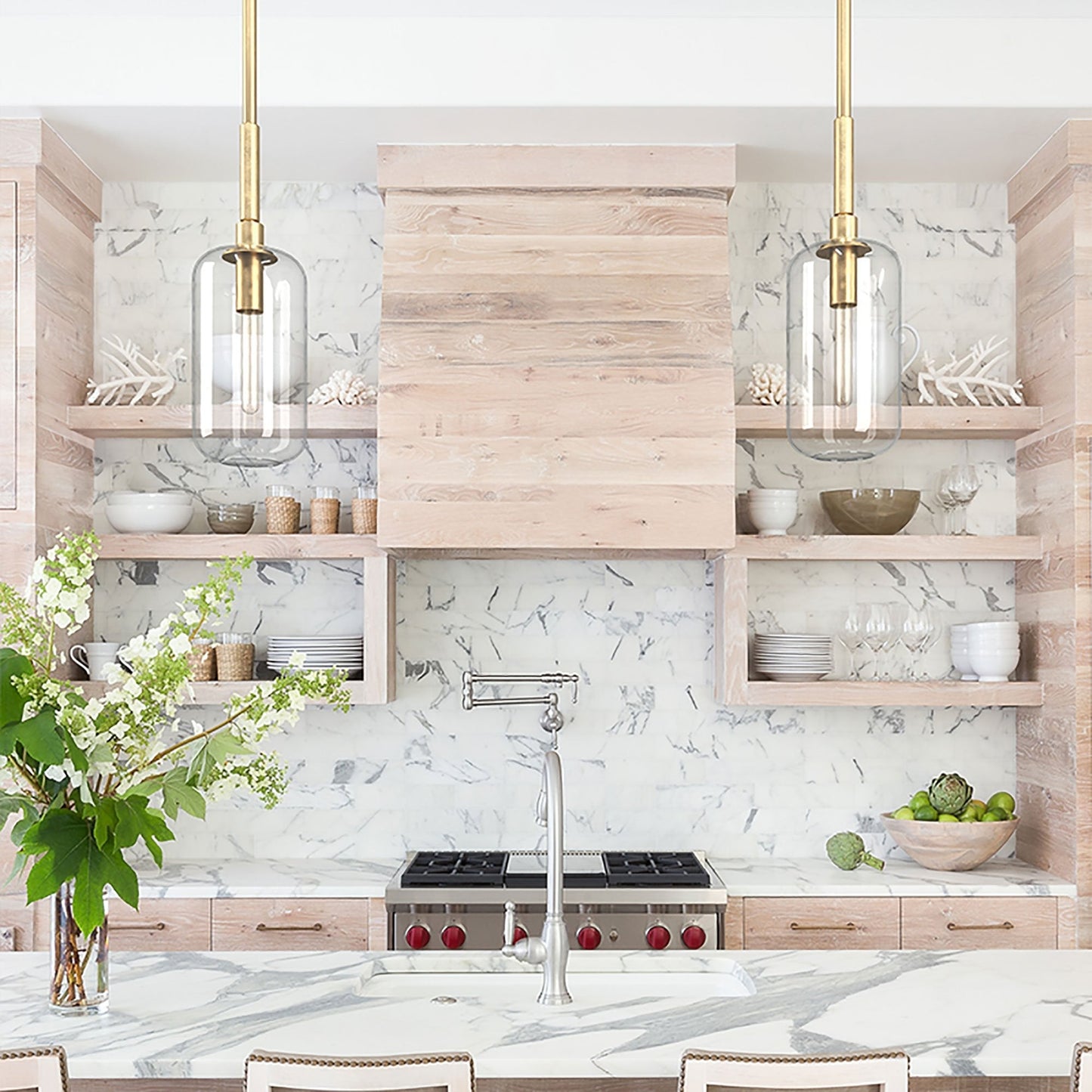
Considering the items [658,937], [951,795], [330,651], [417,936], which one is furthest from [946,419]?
[417,936]

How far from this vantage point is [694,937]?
135 inches

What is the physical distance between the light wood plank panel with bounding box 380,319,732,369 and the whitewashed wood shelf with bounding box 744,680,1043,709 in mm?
946

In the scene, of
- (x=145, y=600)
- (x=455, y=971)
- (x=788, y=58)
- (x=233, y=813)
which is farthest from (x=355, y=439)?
(x=455, y=971)

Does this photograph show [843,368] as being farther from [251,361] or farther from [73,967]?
[73,967]

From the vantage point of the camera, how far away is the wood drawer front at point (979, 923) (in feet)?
11.6

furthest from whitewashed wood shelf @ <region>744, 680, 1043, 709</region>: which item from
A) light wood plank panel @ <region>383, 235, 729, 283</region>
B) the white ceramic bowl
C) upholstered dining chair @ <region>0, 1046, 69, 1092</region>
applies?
upholstered dining chair @ <region>0, 1046, 69, 1092</region>

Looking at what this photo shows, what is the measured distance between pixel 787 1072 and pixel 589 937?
1.63 m

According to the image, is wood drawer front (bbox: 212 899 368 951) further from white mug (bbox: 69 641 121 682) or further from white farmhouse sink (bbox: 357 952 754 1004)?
white farmhouse sink (bbox: 357 952 754 1004)

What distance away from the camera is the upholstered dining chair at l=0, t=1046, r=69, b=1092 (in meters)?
1.80

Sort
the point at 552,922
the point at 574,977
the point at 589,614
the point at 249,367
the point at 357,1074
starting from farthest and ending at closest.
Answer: the point at 589,614
the point at 574,977
the point at 552,922
the point at 249,367
the point at 357,1074

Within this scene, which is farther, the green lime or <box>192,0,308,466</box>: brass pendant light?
the green lime

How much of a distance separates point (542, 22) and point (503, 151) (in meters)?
0.37

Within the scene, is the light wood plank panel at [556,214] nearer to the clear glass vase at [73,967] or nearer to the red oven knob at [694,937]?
the red oven knob at [694,937]

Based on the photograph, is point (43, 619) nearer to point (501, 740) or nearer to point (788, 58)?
point (501, 740)
